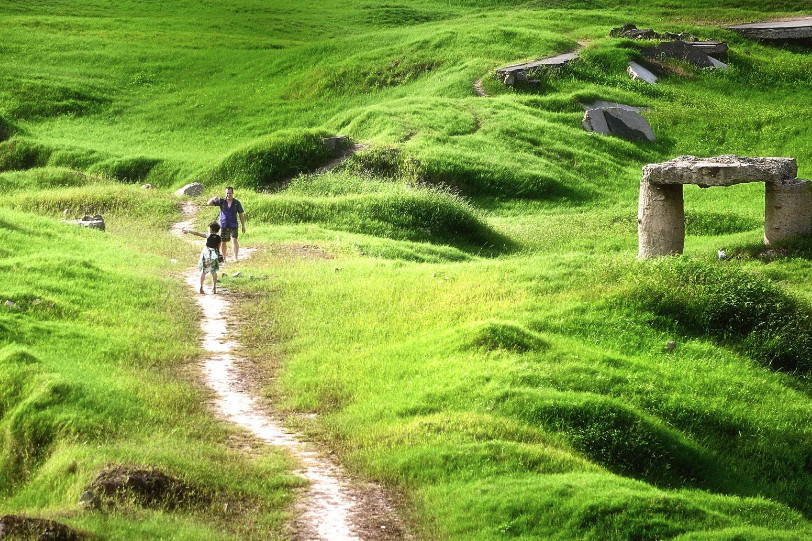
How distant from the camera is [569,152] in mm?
36469

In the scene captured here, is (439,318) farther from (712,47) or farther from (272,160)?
(712,47)

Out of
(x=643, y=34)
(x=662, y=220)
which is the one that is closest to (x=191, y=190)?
(x=662, y=220)

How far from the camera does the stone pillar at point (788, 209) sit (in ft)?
72.9

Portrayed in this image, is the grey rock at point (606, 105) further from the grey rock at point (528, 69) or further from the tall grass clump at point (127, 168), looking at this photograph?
the tall grass clump at point (127, 168)

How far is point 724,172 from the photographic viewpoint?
22172mm

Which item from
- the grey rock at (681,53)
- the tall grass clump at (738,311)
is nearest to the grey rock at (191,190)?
the tall grass clump at (738,311)

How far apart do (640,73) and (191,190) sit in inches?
830

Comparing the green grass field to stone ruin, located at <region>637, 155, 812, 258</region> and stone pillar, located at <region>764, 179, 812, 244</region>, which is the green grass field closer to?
stone pillar, located at <region>764, 179, 812, 244</region>

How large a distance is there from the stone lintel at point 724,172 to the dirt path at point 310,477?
10179 millimetres

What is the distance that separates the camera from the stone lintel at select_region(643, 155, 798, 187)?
2198cm

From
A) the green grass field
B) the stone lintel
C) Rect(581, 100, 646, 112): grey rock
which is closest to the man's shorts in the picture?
the green grass field

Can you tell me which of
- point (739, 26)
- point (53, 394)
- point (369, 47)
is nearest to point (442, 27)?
point (369, 47)

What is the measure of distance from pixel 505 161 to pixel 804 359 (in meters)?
19.2

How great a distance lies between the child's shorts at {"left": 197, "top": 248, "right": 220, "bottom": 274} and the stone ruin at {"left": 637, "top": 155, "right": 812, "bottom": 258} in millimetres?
9295
